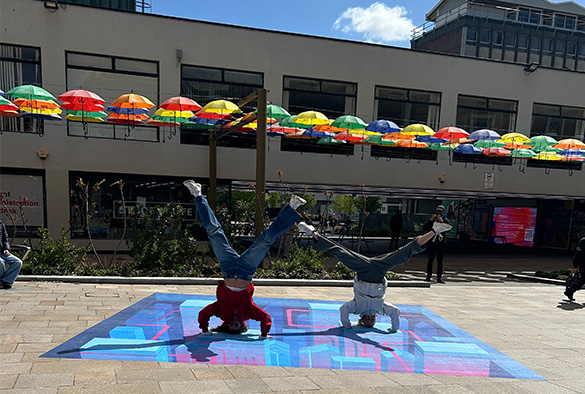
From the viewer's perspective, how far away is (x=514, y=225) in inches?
925

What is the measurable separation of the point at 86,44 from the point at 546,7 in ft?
224

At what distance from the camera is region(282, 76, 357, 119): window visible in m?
15.9

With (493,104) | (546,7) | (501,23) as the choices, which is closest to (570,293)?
(493,104)

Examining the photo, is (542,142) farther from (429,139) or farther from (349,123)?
(349,123)

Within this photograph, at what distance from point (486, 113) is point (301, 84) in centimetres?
902

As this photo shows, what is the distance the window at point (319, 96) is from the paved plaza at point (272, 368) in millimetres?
8831

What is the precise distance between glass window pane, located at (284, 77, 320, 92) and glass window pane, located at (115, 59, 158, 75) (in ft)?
16.6

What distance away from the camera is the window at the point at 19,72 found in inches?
524

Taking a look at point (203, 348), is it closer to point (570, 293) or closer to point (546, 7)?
point (570, 293)

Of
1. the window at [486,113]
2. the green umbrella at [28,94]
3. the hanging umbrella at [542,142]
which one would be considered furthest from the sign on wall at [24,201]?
the hanging umbrella at [542,142]

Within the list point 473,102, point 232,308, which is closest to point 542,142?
point 473,102

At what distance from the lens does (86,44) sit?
44.8 ft

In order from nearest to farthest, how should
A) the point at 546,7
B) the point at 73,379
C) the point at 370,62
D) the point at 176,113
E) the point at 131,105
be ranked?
1. the point at 73,379
2. the point at 131,105
3. the point at 176,113
4. the point at 370,62
5. the point at 546,7

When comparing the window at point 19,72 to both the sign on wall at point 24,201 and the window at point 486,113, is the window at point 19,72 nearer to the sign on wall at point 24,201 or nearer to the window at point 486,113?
the sign on wall at point 24,201
